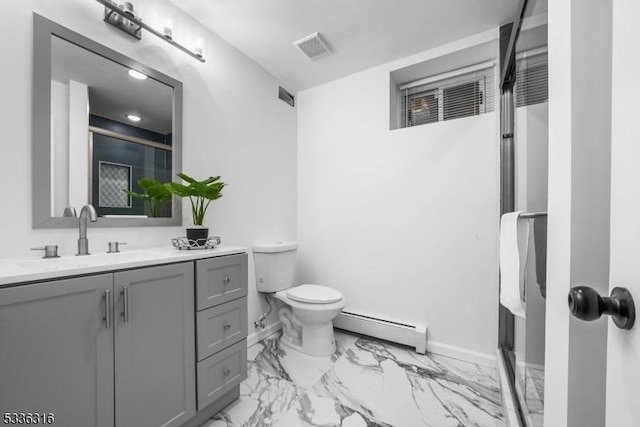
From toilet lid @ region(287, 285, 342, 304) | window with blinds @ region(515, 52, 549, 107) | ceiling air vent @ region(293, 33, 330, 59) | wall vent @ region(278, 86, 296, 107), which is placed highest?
ceiling air vent @ region(293, 33, 330, 59)

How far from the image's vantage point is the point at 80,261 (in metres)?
1.05

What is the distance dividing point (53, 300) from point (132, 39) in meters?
1.34

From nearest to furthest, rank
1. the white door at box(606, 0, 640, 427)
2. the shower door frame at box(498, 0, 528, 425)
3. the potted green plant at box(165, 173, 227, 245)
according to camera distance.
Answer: the white door at box(606, 0, 640, 427) < the potted green plant at box(165, 173, 227, 245) < the shower door frame at box(498, 0, 528, 425)

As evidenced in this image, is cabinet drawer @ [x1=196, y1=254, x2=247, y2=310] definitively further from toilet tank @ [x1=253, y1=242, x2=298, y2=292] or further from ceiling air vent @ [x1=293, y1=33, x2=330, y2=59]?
ceiling air vent @ [x1=293, y1=33, x2=330, y2=59]

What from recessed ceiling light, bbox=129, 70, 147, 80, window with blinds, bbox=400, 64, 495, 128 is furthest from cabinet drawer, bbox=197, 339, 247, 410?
window with blinds, bbox=400, 64, 495, 128

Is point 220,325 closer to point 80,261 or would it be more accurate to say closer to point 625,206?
point 80,261

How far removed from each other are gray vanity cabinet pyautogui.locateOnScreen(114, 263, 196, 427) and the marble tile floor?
336 millimetres

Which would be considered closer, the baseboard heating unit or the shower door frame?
the shower door frame

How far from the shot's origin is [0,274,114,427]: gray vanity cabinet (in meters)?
0.74

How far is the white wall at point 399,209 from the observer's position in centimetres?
183

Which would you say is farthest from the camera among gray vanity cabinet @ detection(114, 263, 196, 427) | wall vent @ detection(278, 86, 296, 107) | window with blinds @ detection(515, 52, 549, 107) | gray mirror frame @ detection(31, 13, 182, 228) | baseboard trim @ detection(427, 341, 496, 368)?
wall vent @ detection(278, 86, 296, 107)

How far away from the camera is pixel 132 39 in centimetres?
140

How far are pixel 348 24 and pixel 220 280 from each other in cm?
178

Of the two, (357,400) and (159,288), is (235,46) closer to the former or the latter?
(159,288)
